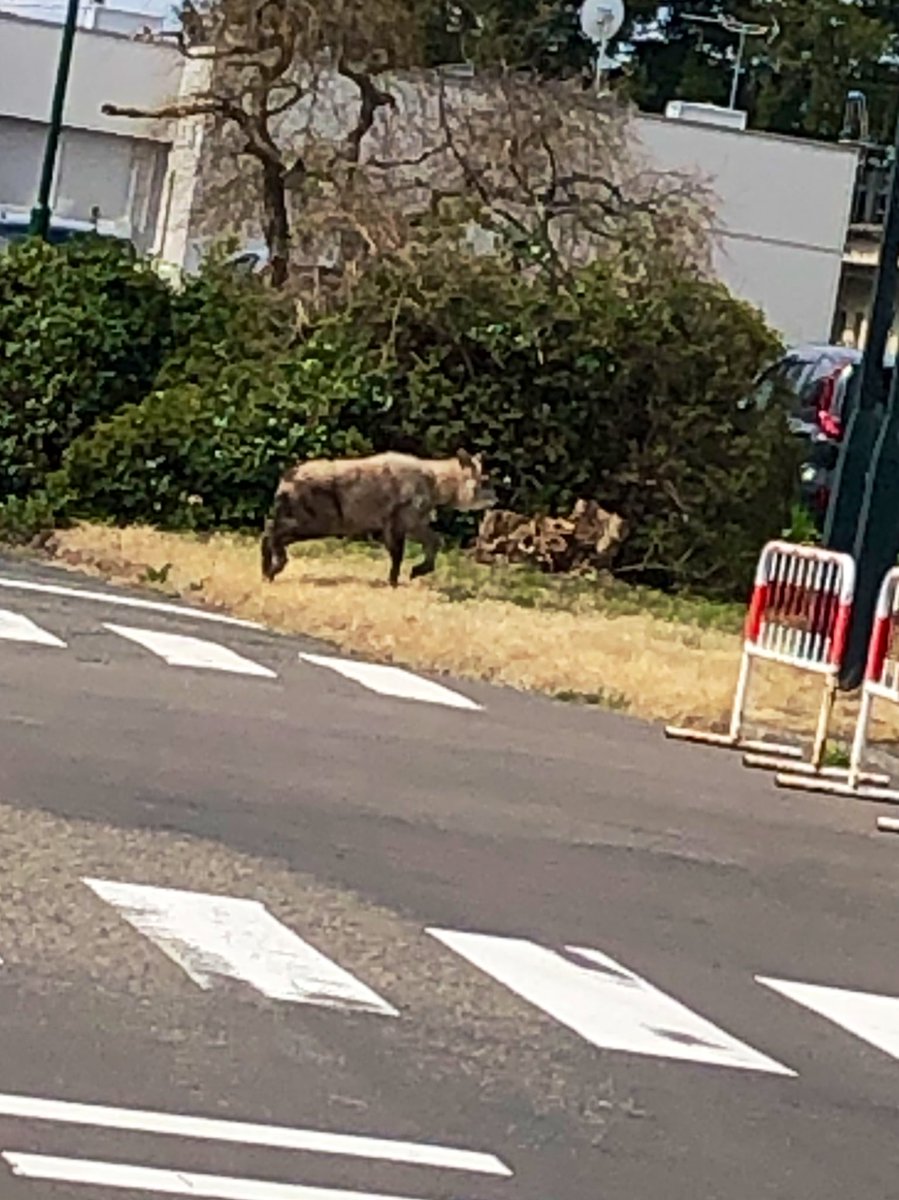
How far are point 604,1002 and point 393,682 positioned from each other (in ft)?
26.9

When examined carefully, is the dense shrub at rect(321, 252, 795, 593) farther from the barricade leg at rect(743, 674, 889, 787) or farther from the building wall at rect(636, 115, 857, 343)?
the building wall at rect(636, 115, 857, 343)

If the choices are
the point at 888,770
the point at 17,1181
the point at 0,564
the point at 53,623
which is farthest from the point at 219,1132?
the point at 0,564

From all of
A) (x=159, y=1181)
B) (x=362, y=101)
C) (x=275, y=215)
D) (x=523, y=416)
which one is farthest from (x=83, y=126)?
(x=159, y=1181)

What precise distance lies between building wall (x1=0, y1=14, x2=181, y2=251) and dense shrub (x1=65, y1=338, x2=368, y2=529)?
25.9 m

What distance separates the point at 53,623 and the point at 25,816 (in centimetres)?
721

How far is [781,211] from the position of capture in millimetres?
49344

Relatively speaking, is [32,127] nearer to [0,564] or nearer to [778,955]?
[0,564]

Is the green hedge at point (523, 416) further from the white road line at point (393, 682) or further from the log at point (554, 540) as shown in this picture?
the white road line at point (393, 682)

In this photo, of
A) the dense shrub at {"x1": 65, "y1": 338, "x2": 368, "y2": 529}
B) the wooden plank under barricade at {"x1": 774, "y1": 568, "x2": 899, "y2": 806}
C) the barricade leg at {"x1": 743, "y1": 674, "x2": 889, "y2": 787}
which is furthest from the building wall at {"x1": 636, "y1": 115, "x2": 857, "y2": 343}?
the wooden plank under barricade at {"x1": 774, "y1": 568, "x2": 899, "y2": 806}

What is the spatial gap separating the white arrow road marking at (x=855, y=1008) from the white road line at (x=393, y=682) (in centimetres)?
656

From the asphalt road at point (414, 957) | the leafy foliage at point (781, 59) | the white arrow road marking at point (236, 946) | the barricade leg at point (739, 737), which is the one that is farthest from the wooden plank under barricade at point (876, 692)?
the leafy foliage at point (781, 59)

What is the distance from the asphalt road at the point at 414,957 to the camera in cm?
776

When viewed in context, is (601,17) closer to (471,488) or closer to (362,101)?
(362,101)

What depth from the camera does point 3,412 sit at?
2733 centimetres
